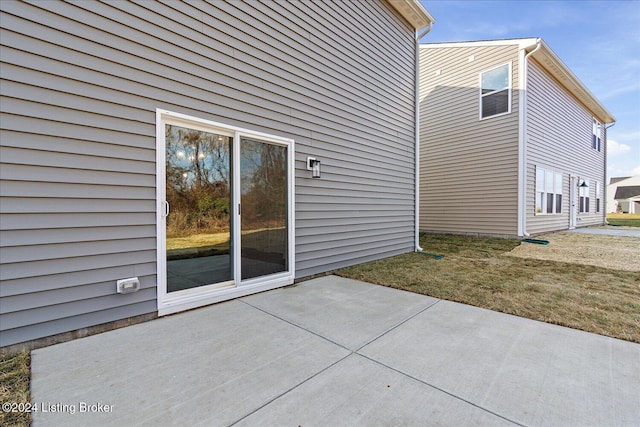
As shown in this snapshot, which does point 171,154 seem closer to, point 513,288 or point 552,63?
point 513,288

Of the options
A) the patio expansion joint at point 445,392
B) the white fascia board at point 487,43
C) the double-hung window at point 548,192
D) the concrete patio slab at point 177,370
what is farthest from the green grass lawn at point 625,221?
the concrete patio slab at point 177,370

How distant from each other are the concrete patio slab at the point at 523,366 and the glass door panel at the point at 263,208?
1853 mm

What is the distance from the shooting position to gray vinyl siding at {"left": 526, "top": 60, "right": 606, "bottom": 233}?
811cm

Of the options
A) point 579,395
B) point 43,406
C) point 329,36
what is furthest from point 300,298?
point 329,36

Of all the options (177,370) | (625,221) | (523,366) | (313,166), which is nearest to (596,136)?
(625,221)

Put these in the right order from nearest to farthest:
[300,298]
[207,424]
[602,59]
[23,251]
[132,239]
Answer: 1. [207,424]
2. [23,251]
3. [132,239]
4. [300,298]
5. [602,59]

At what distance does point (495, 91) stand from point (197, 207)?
9.03 meters

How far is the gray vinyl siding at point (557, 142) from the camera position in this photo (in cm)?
811

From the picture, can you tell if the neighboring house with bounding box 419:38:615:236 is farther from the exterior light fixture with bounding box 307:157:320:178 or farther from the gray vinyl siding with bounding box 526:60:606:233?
the exterior light fixture with bounding box 307:157:320:178

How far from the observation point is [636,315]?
8.53ft

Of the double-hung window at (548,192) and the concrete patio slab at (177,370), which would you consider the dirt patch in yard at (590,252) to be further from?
the concrete patio slab at (177,370)

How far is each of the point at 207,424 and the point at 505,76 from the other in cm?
1016

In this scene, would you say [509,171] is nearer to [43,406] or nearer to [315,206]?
[315,206]

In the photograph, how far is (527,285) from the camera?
3.64 metres
